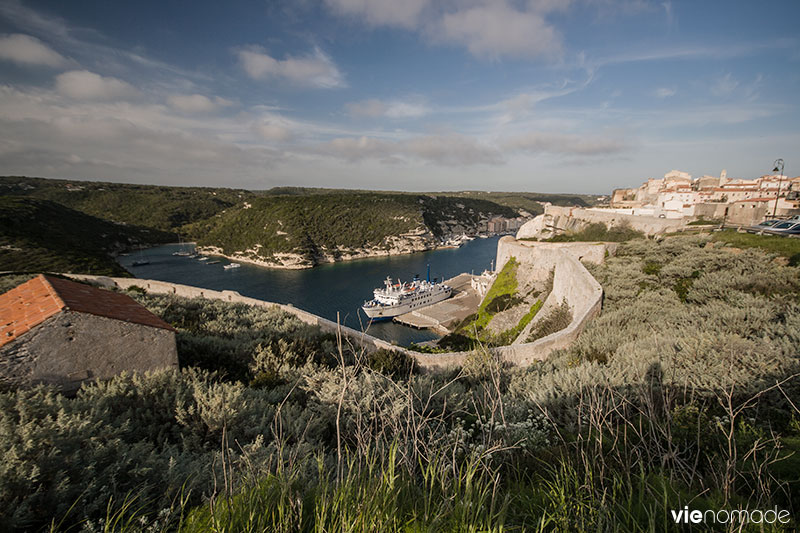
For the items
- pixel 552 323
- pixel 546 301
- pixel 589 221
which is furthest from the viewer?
pixel 589 221

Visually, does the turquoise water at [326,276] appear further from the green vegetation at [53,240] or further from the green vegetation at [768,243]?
the green vegetation at [768,243]

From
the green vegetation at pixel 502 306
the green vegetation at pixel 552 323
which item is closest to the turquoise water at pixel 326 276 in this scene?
the green vegetation at pixel 502 306

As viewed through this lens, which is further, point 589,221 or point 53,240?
point 53,240

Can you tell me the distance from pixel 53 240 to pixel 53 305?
51.2 meters

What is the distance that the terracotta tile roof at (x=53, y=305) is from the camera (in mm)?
5020

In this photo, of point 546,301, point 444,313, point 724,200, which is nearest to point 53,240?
point 444,313

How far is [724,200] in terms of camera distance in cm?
2764

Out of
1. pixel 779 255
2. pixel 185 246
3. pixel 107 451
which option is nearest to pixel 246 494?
pixel 107 451

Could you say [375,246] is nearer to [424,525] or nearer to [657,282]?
[657,282]

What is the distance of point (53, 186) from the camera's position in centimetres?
9556

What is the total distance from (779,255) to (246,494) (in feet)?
49.7

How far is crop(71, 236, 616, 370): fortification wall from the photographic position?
8484 millimetres

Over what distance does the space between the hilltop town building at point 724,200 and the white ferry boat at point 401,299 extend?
878 inches

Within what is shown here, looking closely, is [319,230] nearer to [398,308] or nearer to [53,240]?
[53,240]
